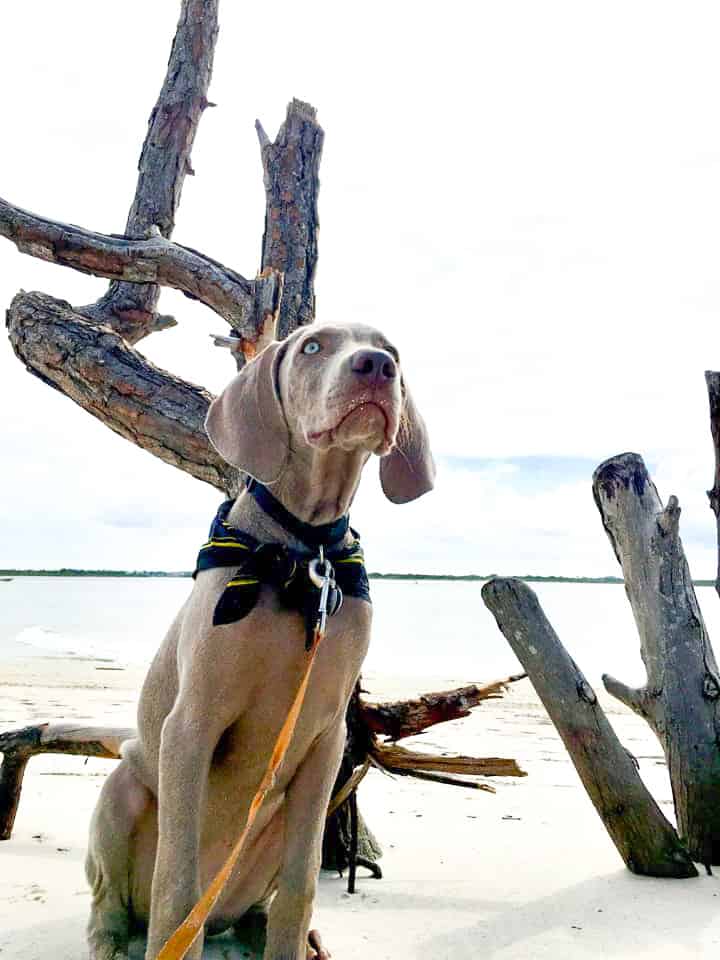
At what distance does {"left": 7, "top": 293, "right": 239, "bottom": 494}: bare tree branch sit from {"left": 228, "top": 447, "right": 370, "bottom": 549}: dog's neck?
2.05 metres

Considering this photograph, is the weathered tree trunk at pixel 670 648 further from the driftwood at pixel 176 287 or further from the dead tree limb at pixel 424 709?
the driftwood at pixel 176 287

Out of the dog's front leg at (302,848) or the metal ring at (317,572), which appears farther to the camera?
the dog's front leg at (302,848)

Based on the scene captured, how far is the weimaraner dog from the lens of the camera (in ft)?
8.72

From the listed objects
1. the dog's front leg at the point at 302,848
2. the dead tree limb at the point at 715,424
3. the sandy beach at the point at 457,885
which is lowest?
the sandy beach at the point at 457,885

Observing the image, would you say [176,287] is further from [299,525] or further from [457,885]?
[457,885]

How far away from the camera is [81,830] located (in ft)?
16.2

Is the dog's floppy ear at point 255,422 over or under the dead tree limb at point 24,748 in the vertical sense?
over

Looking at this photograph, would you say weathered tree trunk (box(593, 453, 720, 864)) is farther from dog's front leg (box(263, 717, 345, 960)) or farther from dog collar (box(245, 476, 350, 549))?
dog collar (box(245, 476, 350, 549))

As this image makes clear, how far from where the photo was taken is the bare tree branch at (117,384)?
5.04 metres

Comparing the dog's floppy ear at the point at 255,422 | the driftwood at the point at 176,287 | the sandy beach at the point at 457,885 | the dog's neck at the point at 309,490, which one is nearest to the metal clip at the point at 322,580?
the dog's neck at the point at 309,490

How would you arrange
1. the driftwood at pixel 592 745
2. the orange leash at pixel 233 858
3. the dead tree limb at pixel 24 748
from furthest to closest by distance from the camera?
the dead tree limb at pixel 24 748
the driftwood at pixel 592 745
the orange leash at pixel 233 858

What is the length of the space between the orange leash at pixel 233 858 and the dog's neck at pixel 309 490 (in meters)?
0.38

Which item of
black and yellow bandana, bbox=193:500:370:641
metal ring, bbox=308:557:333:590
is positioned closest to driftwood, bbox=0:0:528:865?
black and yellow bandana, bbox=193:500:370:641

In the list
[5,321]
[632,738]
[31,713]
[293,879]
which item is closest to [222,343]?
[5,321]
